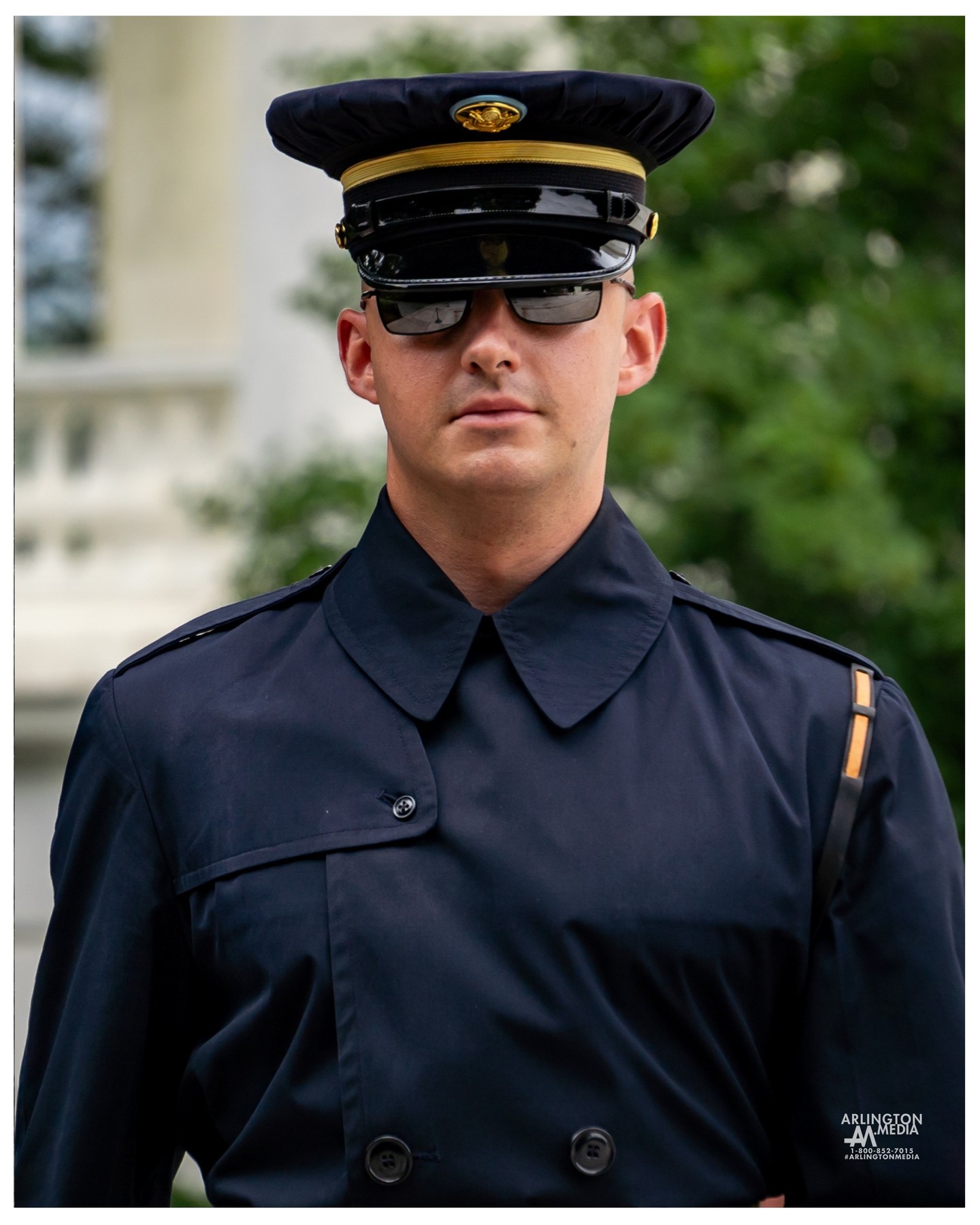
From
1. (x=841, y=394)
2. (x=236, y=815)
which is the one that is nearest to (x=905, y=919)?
(x=236, y=815)

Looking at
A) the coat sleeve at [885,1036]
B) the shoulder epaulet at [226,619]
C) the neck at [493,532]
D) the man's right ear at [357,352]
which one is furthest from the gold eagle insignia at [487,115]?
the coat sleeve at [885,1036]

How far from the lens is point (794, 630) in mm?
2619

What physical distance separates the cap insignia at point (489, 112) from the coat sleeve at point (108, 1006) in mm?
988

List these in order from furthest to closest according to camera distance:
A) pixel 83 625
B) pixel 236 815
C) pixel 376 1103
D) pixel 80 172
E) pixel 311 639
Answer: pixel 80 172 < pixel 83 625 < pixel 311 639 < pixel 236 815 < pixel 376 1103

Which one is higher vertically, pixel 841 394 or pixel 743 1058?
pixel 841 394

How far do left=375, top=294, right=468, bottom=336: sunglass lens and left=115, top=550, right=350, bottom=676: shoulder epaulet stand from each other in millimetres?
415

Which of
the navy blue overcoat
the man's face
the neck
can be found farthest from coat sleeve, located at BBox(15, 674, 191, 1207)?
the man's face

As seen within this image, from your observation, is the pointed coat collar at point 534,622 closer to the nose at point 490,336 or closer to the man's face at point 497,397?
the man's face at point 497,397

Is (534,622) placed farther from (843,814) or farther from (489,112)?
(489,112)

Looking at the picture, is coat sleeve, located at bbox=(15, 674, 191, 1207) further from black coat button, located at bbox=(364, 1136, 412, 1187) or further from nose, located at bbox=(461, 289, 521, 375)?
nose, located at bbox=(461, 289, 521, 375)

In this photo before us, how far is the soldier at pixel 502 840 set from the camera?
227 centimetres
